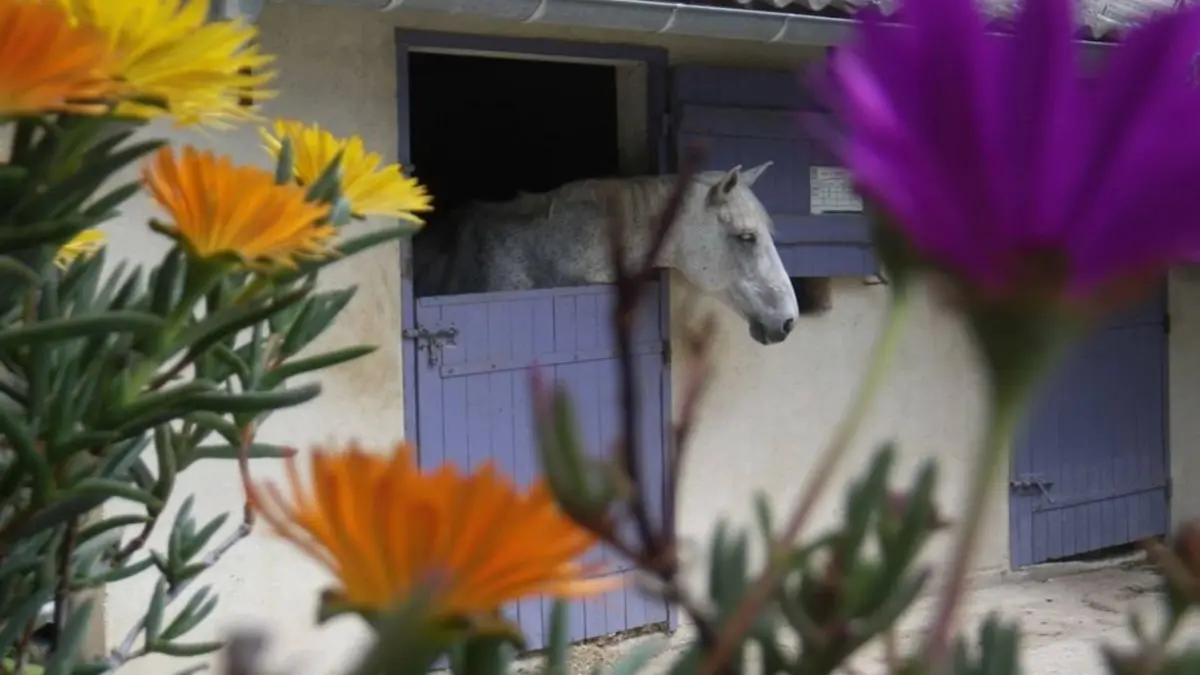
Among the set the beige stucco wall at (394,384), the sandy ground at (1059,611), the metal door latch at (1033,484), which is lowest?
the sandy ground at (1059,611)

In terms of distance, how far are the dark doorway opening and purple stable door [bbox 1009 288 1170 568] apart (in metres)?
2.11

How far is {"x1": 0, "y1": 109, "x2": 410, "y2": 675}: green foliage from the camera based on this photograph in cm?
55

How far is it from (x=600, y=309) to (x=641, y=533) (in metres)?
3.81

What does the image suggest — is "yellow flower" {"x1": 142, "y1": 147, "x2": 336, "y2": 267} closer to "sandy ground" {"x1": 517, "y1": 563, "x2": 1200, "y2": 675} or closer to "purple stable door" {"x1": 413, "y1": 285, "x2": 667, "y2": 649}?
"purple stable door" {"x1": 413, "y1": 285, "x2": 667, "y2": 649}

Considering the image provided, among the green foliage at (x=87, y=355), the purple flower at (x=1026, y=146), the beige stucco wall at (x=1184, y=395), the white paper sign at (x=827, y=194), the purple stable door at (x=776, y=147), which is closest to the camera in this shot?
the purple flower at (x=1026, y=146)

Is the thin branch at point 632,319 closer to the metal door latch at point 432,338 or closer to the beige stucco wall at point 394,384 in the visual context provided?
the beige stucco wall at point 394,384

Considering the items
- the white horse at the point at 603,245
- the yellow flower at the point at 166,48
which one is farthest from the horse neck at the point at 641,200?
the yellow flower at the point at 166,48

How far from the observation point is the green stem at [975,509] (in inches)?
9.0

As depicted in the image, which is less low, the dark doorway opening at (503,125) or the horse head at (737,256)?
the dark doorway opening at (503,125)

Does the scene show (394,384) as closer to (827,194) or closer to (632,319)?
(827,194)

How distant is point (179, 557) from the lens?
0.98 m

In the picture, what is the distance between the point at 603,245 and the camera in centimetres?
416

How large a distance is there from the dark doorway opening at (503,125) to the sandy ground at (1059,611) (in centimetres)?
202

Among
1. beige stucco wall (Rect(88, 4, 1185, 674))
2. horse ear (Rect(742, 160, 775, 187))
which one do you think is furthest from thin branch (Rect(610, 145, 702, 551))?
horse ear (Rect(742, 160, 775, 187))
